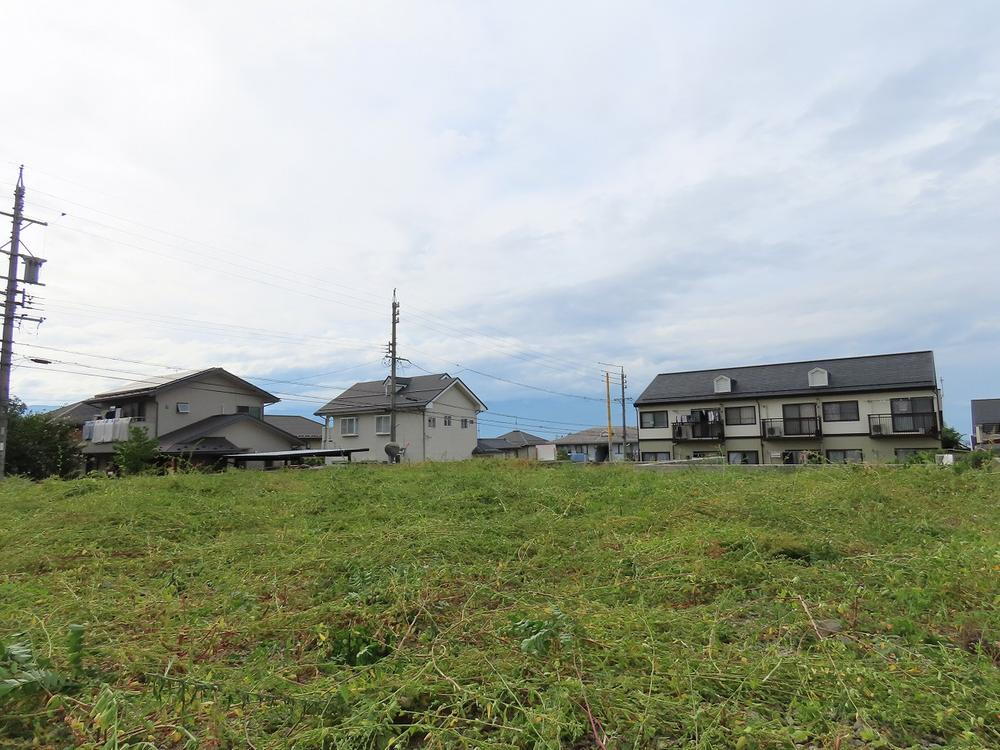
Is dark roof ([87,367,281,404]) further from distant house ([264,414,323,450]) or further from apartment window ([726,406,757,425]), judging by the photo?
apartment window ([726,406,757,425])

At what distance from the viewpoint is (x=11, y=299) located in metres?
13.2

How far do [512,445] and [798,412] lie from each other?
16.8m

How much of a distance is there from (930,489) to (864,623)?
534 cm

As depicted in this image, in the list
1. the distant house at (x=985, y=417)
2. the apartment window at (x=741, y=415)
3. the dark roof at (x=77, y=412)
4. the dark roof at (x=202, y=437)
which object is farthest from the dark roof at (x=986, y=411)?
the dark roof at (x=77, y=412)

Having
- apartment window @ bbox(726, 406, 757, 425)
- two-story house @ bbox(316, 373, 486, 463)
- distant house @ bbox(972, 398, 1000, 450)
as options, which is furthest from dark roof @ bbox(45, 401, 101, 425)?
distant house @ bbox(972, 398, 1000, 450)

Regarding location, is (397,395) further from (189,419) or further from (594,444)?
(594,444)

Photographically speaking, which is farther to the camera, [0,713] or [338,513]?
[338,513]

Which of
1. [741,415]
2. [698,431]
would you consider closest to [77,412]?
[698,431]

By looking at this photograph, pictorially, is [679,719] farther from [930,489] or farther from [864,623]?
[930,489]

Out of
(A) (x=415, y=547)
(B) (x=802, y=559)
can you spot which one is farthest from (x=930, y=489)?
(A) (x=415, y=547)

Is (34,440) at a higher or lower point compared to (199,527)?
higher

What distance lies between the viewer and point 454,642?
225 centimetres

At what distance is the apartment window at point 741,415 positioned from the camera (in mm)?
22391

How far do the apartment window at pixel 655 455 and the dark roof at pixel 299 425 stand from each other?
16956 millimetres
